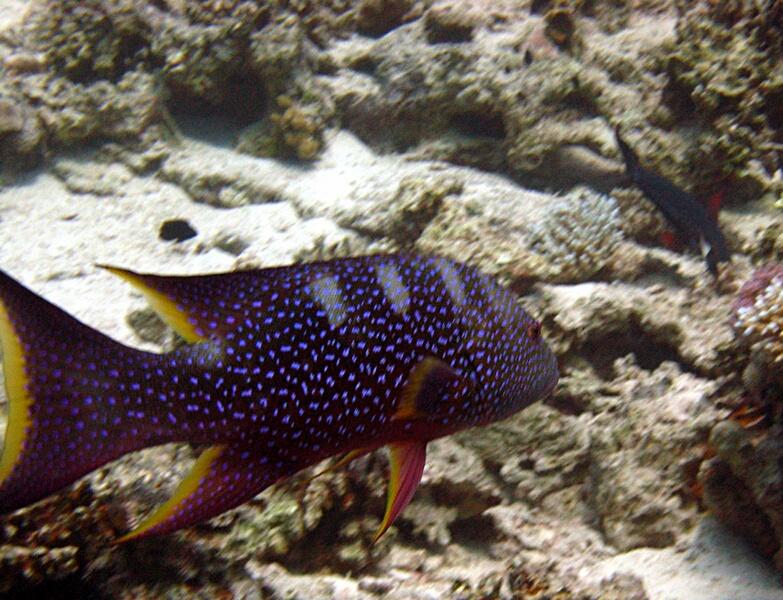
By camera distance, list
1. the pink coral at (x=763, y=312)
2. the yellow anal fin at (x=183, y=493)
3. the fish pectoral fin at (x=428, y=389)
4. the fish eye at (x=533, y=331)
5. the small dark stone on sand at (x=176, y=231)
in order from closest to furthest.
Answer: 1. the yellow anal fin at (x=183, y=493)
2. the fish pectoral fin at (x=428, y=389)
3. the fish eye at (x=533, y=331)
4. the pink coral at (x=763, y=312)
5. the small dark stone on sand at (x=176, y=231)

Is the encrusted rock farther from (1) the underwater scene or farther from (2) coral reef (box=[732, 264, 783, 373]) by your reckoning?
(2) coral reef (box=[732, 264, 783, 373])

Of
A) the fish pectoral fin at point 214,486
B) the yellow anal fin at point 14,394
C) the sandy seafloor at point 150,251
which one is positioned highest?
the yellow anal fin at point 14,394

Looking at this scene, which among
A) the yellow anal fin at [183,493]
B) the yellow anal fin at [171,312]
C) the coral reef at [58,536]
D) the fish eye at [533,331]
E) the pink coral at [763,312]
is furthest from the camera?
the pink coral at [763,312]

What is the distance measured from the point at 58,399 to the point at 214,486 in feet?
2.03

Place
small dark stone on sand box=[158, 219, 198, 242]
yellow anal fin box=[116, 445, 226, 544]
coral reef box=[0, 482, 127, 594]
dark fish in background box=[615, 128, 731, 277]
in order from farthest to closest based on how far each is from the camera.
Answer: small dark stone on sand box=[158, 219, 198, 242], dark fish in background box=[615, 128, 731, 277], coral reef box=[0, 482, 127, 594], yellow anal fin box=[116, 445, 226, 544]

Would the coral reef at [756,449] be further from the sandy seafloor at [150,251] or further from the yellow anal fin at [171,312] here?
the yellow anal fin at [171,312]

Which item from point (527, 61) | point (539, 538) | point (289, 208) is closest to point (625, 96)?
point (527, 61)

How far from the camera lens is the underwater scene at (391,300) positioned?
2127 mm

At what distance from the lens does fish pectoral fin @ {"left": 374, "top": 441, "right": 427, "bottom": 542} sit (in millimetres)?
2273

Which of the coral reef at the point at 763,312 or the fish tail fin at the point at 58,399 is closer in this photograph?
the fish tail fin at the point at 58,399

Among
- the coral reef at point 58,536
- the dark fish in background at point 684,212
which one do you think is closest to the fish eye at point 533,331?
the coral reef at point 58,536

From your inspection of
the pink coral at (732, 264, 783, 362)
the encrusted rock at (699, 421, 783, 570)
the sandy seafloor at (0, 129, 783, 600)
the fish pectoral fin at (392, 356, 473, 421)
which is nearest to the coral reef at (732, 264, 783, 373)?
the pink coral at (732, 264, 783, 362)

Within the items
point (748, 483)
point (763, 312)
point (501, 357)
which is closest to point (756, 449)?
point (748, 483)

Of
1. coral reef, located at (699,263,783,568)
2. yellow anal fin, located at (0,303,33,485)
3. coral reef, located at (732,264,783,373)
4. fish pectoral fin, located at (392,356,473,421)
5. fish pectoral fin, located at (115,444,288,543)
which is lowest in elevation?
coral reef, located at (699,263,783,568)
